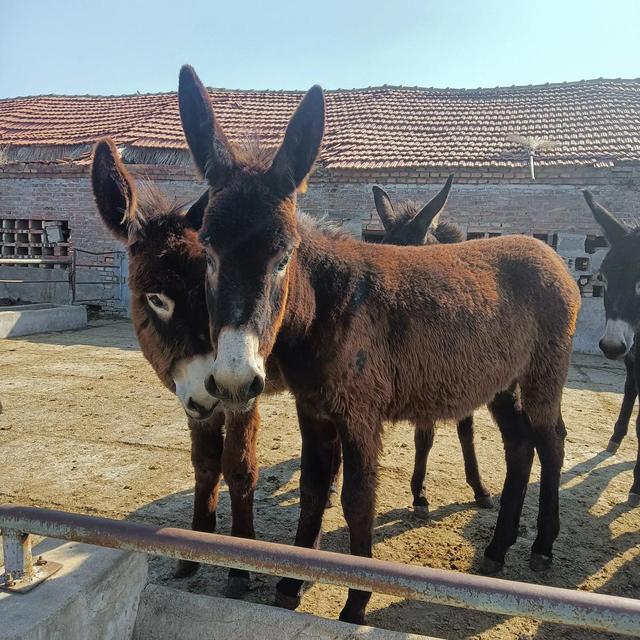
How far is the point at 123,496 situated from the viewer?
3.89m

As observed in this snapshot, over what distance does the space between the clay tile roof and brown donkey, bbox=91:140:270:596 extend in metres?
9.18

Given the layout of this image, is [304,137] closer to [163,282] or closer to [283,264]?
[283,264]

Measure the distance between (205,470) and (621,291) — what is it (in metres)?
3.47

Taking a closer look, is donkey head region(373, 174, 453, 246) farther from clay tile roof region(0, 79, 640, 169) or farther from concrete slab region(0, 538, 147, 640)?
clay tile roof region(0, 79, 640, 169)

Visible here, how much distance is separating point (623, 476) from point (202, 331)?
4283 millimetres

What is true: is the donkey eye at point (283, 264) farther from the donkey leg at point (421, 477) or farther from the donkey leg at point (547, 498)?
the donkey leg at point (547, 498)

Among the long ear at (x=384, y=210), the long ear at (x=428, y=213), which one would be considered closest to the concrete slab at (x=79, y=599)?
the long ear at (x=428, y=213)

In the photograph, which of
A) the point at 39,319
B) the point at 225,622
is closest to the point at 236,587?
the point at 225,622

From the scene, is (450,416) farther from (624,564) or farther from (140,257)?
(140,257)

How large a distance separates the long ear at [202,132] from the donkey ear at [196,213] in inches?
21.1

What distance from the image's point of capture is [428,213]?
452cm

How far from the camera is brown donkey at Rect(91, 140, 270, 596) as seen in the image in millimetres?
2549

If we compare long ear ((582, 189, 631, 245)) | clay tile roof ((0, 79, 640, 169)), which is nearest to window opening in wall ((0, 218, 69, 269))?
clay tile roof ((0, 79, 640, 169))

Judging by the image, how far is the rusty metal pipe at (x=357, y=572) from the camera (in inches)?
56.5
